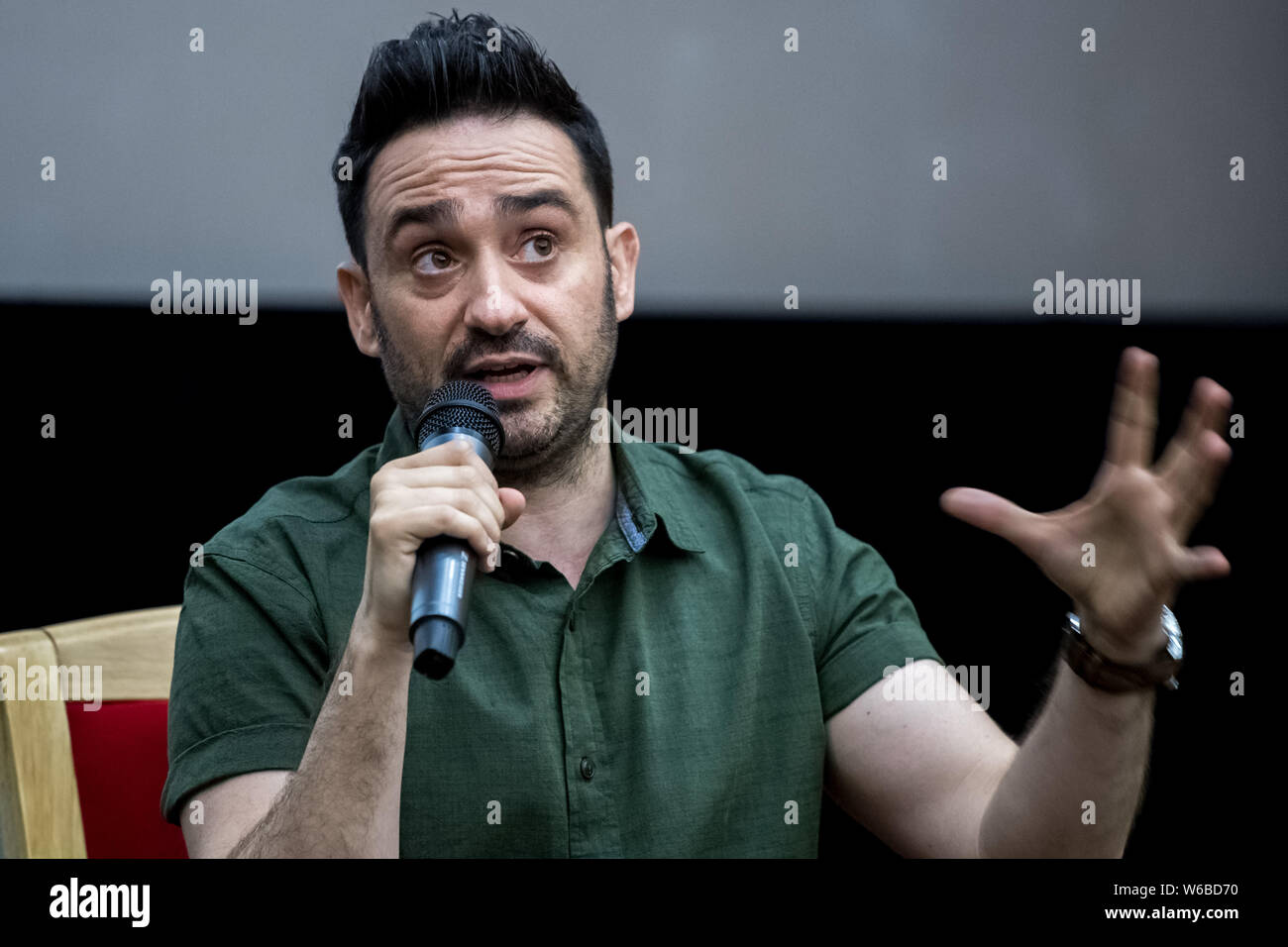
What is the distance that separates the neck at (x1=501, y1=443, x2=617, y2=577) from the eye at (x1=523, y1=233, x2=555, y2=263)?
0.24 metres

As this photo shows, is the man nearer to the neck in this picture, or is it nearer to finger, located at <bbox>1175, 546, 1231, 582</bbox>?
the neck

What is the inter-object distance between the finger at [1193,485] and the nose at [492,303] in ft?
2.25

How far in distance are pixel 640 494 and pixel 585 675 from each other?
0.82 ft

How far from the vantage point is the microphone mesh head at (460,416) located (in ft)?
3.38

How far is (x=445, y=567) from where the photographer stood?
0.85 metres

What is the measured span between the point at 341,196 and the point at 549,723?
29.7 inches

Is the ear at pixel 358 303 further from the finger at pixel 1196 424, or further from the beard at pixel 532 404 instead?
the finger at pixel 1196 424

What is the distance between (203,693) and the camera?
1.21 m

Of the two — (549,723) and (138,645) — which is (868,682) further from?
(138,645)

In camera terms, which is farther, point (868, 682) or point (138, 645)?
point (138, 645)

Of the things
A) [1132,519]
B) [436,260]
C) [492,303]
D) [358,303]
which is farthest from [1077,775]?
[358,303]

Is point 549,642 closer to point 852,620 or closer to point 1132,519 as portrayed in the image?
point 852,620
